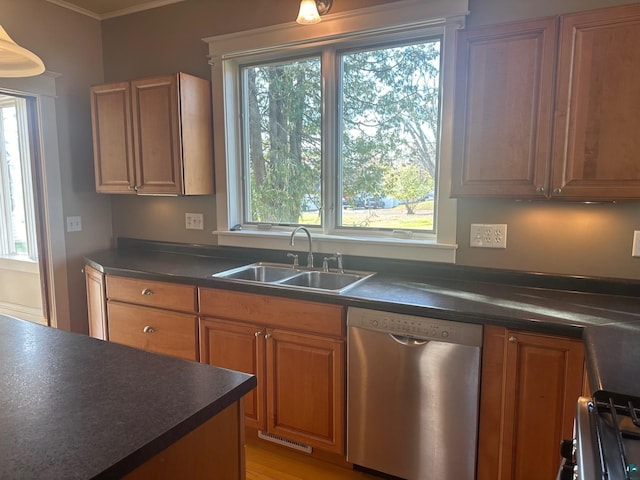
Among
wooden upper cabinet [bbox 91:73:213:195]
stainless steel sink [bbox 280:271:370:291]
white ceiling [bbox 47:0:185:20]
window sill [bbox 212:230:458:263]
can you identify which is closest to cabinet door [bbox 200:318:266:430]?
stainless steel sink [bbox 280:271:370:291]

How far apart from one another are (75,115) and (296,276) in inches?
80.8

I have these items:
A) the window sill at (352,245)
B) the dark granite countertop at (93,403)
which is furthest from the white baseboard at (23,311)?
the dark granite countertop at (93,403)

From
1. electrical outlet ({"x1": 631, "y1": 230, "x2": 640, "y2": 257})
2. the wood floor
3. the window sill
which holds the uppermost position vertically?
electrical outlet ({"x1": 631, "y1": 230, "x2": 640, "y2": 257})

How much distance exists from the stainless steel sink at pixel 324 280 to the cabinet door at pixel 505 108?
809 millimetres

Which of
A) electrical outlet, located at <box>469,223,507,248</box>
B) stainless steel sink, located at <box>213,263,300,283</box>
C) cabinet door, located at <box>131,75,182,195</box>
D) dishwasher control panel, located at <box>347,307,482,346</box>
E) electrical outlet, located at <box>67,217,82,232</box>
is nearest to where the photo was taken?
dishwasher control panel, located at <box>347,307,482,346</box>

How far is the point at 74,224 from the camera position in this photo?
3.18 meters

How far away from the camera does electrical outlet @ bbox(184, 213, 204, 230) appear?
3.04 meters

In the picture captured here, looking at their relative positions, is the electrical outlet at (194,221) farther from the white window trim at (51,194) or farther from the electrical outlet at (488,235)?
the electrical outlet at (488,235)

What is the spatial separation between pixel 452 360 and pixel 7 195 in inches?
171

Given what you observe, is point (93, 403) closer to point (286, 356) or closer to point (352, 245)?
point (286, 356)

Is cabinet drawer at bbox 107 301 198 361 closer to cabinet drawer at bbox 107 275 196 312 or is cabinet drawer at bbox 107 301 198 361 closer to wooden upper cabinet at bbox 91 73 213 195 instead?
cabinet drawer at bbox 107 275 196 312

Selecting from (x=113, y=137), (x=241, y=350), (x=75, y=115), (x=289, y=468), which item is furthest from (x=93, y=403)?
(x=75, y=115)

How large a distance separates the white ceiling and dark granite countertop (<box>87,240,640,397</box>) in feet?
Result: 5.77

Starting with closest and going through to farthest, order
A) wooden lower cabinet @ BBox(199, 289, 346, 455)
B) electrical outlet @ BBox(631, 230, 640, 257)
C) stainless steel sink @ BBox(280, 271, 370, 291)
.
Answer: electrical outlet @ BBox(631, 230, 640, 257), wooden lower cabinet @ BBox(199, 289, 346, 455), stainless steel sink @ BBox(280, 271, 370, 291)
